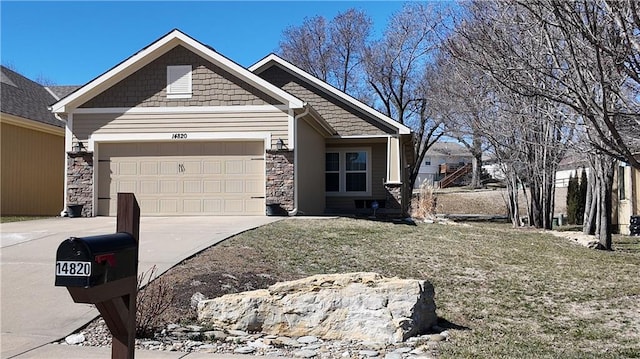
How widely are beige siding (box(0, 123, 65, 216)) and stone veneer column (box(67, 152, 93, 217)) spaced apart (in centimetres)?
344

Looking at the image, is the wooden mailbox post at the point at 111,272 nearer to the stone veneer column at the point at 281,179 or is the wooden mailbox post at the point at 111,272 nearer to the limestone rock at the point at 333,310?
the limestone rock at the point at 333,310

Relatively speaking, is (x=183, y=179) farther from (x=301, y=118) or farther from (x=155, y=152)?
(x=301, y=118)

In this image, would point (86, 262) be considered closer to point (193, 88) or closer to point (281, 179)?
point (281, 179)

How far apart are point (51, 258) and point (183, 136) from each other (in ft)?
22.2

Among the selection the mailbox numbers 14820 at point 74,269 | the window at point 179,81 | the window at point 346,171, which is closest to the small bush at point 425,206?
the window at point 346,171

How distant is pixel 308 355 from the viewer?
543 cm

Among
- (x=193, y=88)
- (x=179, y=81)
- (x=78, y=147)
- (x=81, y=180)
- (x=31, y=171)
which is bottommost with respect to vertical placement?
(x=81, y=180)

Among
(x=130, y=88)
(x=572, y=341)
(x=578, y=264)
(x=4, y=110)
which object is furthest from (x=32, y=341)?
(x=4, y=110)

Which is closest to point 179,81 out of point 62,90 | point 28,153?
point 28,153

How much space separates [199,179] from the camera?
50.2 feet

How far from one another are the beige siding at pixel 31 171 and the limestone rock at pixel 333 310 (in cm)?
1404

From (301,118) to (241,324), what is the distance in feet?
33.2

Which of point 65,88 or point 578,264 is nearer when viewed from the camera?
point 578,264

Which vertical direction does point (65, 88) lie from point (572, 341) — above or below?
above
